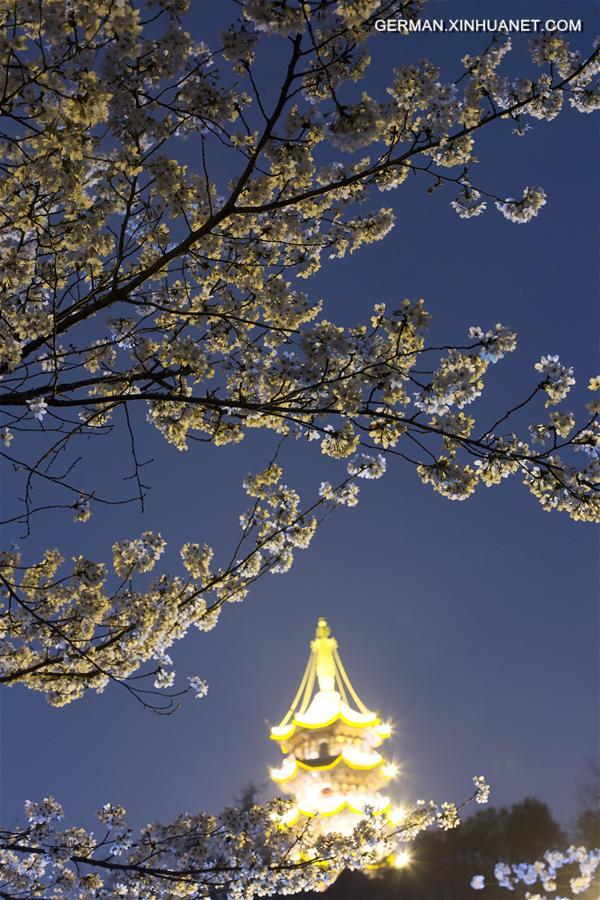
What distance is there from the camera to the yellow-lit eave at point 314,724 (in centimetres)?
3412

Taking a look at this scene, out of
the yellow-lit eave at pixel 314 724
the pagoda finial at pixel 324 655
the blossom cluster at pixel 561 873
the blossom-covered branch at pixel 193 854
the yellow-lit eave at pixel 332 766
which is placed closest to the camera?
the blossom-covered branch at pixel 193 854

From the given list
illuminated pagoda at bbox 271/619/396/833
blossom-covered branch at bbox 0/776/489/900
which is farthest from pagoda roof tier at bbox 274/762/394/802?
blossom-covered branch at bbox 0/776/489/900

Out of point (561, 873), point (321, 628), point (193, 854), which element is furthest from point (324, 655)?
point (193, 854)

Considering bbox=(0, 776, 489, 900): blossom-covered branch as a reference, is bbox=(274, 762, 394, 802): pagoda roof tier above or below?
above

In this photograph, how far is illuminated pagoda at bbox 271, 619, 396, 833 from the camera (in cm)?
3244

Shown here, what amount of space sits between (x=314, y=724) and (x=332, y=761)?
2.09 metres

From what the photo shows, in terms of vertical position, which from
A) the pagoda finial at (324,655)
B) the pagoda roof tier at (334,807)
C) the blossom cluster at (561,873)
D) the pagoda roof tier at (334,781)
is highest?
the pagoda finial at (324,655)

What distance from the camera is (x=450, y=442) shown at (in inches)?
182

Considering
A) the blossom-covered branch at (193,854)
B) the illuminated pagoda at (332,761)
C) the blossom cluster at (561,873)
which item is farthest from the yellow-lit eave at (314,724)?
the blossom-covered branch at (193,854)

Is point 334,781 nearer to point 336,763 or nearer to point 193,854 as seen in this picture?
point 336,763

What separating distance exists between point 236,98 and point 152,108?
1.87 feet

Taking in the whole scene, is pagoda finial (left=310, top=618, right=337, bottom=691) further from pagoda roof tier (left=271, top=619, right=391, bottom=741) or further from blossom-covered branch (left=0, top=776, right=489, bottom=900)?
blossom-covered branch (left=0, top=776, right=489, bottom=900)

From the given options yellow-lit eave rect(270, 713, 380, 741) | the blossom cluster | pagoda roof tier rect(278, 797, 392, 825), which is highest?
yellow-lit eave rect(270, 713, 380, 741)

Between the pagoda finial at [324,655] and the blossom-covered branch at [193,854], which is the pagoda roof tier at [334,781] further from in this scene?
the blossom-covered branch at [193,854]
